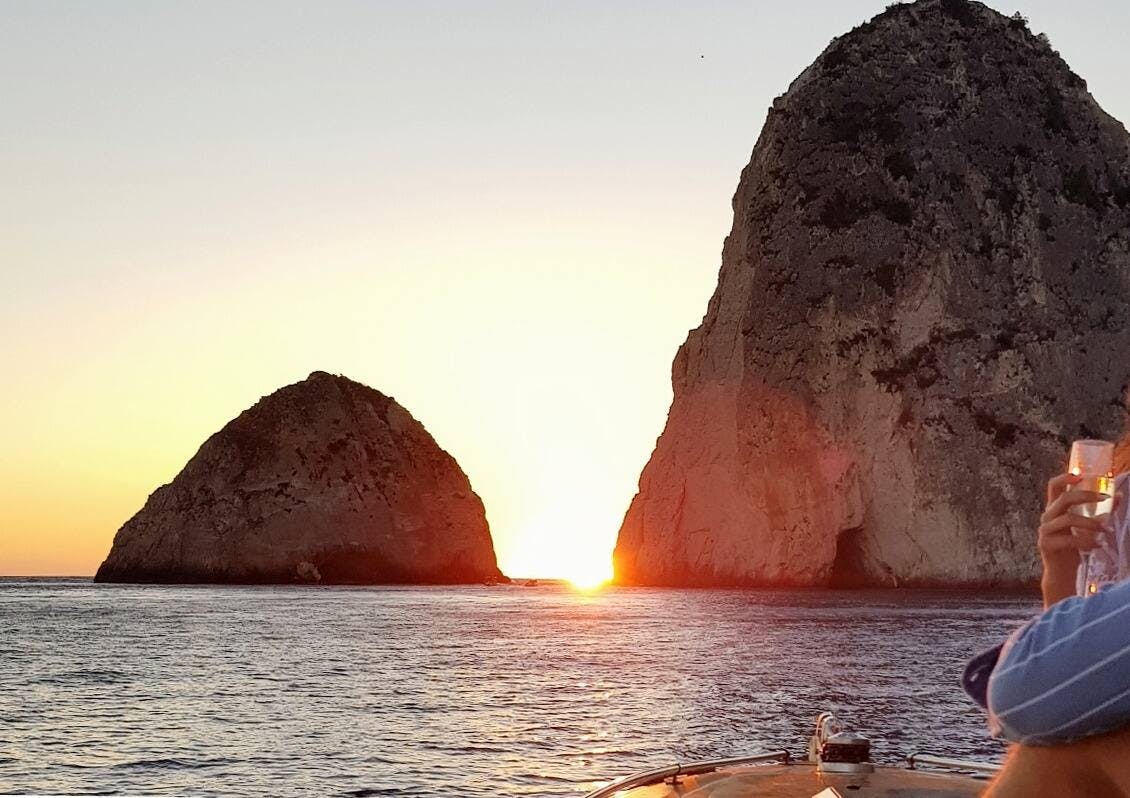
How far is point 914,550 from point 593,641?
96.6ft

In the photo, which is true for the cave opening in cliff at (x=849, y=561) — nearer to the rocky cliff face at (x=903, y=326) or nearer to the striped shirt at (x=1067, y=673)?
the rocky cliff face at (x=903, y=326)

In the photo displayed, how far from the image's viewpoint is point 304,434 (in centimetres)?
12650

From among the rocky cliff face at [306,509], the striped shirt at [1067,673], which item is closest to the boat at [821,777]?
the striped shirt at [1067,673]

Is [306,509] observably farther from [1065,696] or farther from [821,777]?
[1065,696]

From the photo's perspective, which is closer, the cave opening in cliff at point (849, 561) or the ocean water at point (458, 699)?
the ocean water at point (458, 699)

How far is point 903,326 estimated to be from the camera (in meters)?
70.6

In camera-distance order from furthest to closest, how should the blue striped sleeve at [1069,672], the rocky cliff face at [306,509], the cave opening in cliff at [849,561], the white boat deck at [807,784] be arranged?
1. the rocky cliff face at [306,509]
2. the cave opening in cliff at [849,561]
3. the white boat deck at [807,784]
4. the blue striped sleeve at [1069,672]

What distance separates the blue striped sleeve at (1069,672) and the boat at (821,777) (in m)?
3.20

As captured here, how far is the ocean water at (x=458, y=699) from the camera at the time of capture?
58.6 ft

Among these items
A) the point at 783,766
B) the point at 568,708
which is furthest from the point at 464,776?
the point at 783,766

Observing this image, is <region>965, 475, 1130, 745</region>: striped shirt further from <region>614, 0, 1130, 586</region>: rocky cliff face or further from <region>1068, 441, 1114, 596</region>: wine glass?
<region>614, 0, 1130, 586</region>: rocky cliff face

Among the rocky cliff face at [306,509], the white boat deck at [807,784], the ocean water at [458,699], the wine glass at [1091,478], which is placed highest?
the rocky cliff face at [306,509]

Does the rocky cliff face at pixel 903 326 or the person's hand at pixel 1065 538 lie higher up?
the rocky cliff face at pixel 903 326

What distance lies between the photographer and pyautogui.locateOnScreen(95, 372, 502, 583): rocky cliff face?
119 meters
